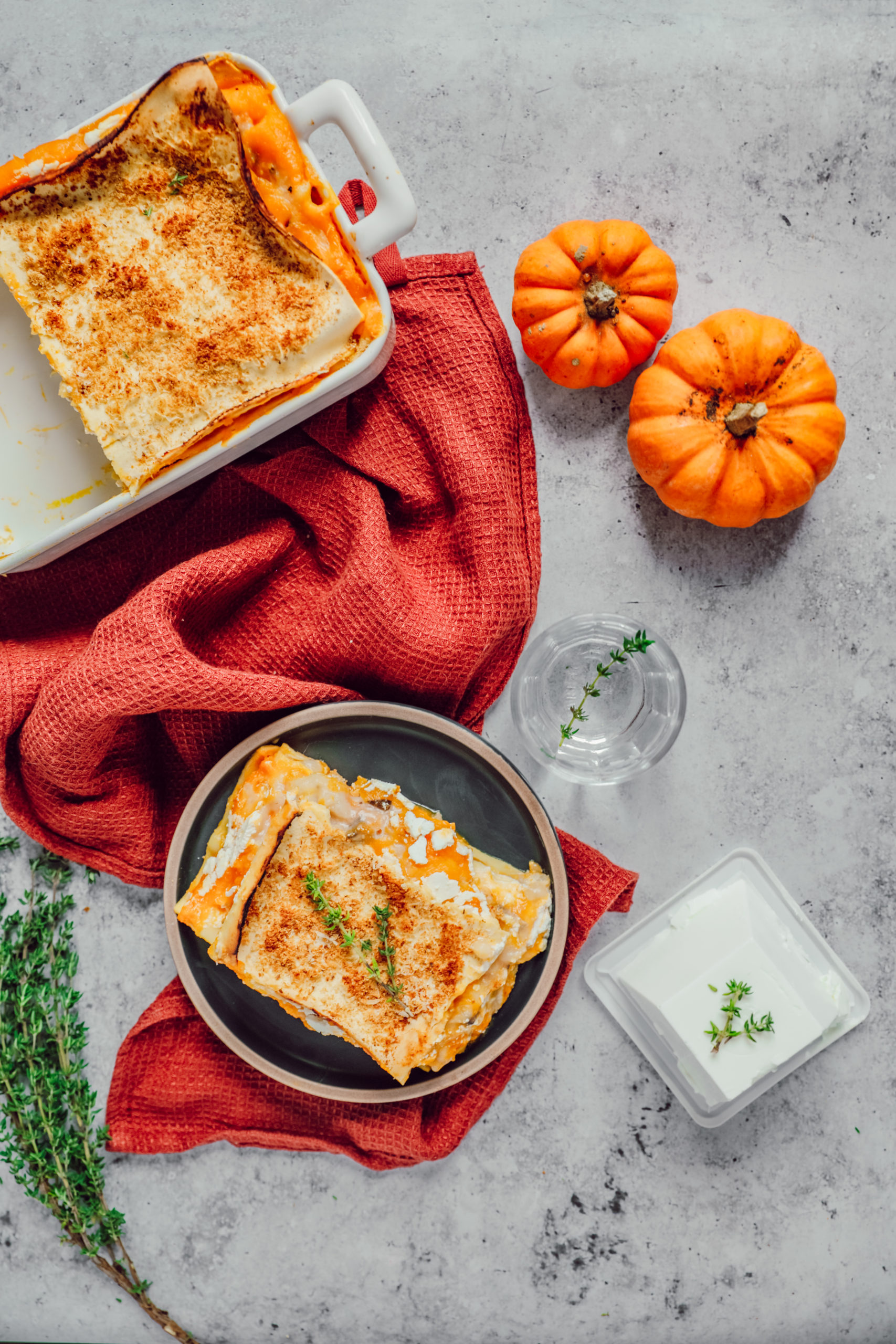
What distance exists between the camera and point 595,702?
1.91 metres

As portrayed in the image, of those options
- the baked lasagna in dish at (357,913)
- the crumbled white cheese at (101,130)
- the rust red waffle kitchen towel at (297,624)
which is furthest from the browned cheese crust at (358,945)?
the crumbled white cheese at (101,130)

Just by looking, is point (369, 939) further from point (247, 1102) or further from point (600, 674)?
point (600, 674)

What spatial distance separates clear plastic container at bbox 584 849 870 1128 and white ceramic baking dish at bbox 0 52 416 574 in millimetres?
1273

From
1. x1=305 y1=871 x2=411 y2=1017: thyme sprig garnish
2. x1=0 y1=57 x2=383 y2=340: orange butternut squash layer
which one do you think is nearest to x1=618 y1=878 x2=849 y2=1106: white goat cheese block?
x1=305 y1=871 x2=411 y2=1017: thyme sprig garnish

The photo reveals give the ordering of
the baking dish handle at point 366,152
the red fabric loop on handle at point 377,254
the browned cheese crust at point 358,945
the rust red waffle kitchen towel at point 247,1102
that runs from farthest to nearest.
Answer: the rust red waffle kitchen towel at point 247,1102 → the red fabric loop on handle at point 377,254 → the browned cheese crust at point 358,945 → the baking dish handle at point 366,152

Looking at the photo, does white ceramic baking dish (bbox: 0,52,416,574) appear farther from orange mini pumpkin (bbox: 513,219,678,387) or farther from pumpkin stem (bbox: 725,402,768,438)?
pumpkin stem (bbox: 725,402,768,438)

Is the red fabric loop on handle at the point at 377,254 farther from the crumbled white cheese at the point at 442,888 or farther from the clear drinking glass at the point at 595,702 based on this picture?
the crumbled white cheese at the point at 442,888

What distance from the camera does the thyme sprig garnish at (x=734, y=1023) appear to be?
1.76 metres

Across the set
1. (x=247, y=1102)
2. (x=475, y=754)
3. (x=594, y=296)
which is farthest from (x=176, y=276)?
(x=247, y=1102)

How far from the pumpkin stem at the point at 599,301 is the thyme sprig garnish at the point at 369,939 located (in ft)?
3.93

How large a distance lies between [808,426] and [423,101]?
1.06 metres

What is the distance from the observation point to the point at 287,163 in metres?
1.49

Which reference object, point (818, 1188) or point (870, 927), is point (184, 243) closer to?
point (870, 927)

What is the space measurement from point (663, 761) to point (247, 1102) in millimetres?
1151
